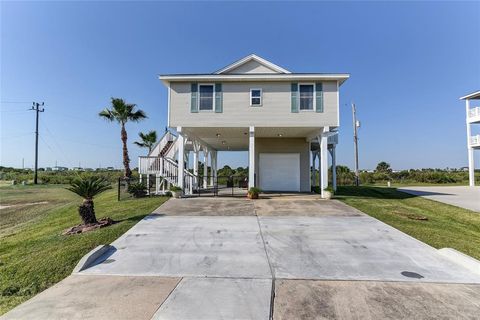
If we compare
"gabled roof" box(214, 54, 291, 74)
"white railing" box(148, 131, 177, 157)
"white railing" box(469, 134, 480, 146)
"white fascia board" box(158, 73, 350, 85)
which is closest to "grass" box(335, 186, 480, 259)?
"white fascia board" box(158, 73, 350, 85)

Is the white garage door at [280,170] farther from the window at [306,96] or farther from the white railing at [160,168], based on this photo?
the white railing at [160,168]

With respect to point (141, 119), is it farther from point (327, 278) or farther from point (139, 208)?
point (327, 278)

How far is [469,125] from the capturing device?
20.9 meters

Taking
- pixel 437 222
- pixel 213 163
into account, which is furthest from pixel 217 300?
pixel 213 163

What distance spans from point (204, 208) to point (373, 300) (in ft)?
22.6

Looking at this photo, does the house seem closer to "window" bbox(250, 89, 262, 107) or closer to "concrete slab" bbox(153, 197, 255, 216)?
"window" bbox(250, 89, 262, 107)

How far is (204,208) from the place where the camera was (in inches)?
376

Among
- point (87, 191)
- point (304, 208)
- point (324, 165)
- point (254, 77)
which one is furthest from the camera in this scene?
point (324, 165)

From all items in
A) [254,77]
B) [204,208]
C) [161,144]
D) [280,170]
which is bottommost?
[204,208]

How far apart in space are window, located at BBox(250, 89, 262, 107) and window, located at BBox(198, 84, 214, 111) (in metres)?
1.96

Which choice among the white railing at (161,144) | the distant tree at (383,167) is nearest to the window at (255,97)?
the white railing at (161,144)

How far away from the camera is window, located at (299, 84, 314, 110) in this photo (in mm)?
12109

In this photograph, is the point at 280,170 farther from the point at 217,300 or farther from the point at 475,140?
the point at 475,140

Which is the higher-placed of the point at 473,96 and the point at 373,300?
the point at 473,96
